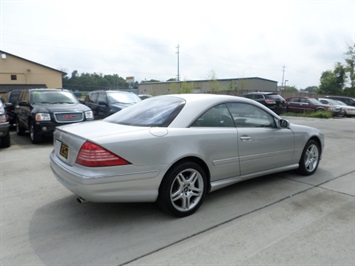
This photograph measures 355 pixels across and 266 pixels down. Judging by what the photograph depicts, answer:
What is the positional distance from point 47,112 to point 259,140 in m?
6.34

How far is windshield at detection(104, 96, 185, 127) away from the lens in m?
3.59

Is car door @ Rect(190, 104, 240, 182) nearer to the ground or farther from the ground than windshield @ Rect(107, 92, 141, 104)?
nearer to the ground

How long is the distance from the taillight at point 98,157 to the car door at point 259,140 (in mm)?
1770

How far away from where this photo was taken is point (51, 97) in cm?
938

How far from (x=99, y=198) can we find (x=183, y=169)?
1.00 meters

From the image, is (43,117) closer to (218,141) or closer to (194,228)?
(218,141)

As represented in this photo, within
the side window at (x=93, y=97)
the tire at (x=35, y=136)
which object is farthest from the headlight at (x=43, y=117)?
the side window at (x=93, y=97)

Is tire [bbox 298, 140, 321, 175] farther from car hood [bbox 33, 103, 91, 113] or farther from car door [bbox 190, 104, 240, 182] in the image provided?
car hood [bbox 33, 103, 91, 113]

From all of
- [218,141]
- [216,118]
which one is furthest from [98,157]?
[216,118]

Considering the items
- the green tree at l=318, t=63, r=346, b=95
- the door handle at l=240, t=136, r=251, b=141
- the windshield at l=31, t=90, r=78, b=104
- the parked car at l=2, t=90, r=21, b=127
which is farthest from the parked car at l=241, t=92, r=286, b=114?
the green tree at l=318, t=63, r=346, b=95

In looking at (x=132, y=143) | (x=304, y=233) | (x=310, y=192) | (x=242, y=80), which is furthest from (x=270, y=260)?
(x=242, y=80)

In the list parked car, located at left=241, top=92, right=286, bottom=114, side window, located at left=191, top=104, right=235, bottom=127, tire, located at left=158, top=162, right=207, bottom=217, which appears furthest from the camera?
parked car, located at left=241, top=92, right=286, bottom=114

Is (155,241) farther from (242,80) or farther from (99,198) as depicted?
(242,80)

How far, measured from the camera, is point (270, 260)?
262 centimetres
